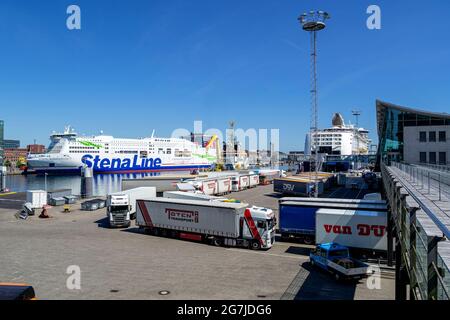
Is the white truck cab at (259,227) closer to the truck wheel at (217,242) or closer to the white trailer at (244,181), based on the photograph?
the truck wheel at (217,242)

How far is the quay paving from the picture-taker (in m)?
15.2

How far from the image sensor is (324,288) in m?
16.0

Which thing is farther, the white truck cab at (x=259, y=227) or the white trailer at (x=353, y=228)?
the white truck cab at (x=259, y=227)

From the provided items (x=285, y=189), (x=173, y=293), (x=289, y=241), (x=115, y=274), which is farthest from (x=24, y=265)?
(x=285, y=189)

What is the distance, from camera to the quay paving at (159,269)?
15250 millimetres

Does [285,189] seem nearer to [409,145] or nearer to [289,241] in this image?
[409,145]

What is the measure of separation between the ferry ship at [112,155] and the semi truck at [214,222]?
67.7 m

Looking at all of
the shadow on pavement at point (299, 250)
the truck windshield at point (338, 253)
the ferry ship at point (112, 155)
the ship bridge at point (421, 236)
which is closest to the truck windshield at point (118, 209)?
the shadow on pavement at point (299, 250)

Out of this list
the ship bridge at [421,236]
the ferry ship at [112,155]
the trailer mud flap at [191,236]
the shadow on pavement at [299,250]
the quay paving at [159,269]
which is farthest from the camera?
the ferry ship at [112,155]

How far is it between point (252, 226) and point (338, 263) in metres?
7.17

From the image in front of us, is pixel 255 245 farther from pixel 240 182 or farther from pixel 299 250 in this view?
pixel 240 182

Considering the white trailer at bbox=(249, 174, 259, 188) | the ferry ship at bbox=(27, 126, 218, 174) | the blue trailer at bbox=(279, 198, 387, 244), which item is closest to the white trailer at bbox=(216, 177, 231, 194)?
the white trailer at bbox=(249, 174, 259, 188)

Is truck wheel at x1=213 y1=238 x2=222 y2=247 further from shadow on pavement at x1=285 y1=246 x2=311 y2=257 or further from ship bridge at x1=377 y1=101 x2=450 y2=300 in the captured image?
ship bridge at x1=377 y1=101 x2=450 y2=300
